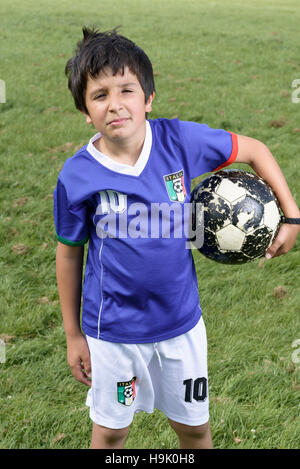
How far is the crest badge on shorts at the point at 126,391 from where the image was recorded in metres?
2.50

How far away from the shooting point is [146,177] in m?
2.34

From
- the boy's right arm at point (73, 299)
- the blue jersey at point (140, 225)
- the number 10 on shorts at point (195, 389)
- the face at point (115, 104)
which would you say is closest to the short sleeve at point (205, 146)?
the blue jersey at point (140, 225)

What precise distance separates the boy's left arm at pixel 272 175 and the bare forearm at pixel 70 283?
0.96 m

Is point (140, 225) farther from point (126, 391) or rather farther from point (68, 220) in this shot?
point (126, 391)

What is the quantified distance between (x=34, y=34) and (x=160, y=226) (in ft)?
47.8

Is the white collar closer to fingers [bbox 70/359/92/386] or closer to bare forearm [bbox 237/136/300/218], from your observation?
bare forearm [bbox 237/136/300/218]

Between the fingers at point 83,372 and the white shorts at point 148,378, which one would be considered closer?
the white shorts at point 148,378

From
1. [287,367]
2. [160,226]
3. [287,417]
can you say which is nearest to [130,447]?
[287,417]

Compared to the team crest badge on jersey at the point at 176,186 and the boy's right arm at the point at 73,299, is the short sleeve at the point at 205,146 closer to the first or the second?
the team crest badge on jersey at the point at 176,186

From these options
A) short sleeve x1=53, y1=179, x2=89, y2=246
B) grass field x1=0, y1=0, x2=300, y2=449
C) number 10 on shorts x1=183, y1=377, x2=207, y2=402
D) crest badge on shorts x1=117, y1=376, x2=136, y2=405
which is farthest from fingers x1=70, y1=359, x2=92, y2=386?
grass field x1=0, y1=0, x2=300, y2=449

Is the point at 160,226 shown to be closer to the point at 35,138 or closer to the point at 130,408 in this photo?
the point at 130,408

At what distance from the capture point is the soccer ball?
8.34ft

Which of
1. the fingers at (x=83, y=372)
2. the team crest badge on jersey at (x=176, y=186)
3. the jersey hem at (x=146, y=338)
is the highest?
the team crest badge on jersey at (x=176, y=186)

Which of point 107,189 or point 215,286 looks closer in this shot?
point 107,189
